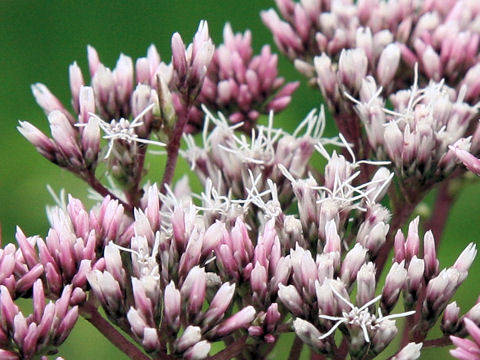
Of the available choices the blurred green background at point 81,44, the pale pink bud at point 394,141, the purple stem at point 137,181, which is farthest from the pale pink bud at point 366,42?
the blurred green background at point 81,44

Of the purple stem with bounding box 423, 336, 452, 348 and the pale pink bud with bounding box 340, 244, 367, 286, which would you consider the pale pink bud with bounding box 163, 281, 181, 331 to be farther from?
the purple stem with bounding box 423, 336, 452, 348

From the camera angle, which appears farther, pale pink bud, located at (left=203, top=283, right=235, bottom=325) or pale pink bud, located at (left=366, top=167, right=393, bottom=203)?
pale pink bud, located at (left=366, top=167, right=393, bottom=203)


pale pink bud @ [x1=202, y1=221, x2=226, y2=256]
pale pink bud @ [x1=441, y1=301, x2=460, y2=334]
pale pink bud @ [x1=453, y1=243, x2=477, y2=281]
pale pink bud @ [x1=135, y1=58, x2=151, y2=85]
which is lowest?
pale pink bud @ [x1=441, y1=301, x2=460, y2=334]

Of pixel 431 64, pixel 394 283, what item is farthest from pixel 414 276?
pixel 431 64

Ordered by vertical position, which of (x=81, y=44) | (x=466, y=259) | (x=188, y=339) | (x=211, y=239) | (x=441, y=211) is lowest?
(x=441, y=211)

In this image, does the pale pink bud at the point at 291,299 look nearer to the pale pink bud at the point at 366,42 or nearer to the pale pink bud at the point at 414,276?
the pale pink bud at the point at 414,276

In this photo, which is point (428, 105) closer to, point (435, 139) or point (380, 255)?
point (435, 139)

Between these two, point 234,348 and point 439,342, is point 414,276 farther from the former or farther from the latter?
point 234,348

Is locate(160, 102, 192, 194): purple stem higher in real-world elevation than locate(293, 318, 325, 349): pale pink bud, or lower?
higher

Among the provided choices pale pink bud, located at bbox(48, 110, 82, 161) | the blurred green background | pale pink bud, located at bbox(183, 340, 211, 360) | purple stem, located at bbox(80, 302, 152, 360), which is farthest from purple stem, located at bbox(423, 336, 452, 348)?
the blurred green background
